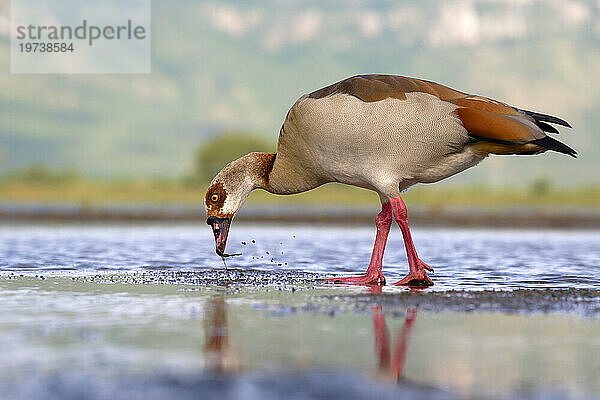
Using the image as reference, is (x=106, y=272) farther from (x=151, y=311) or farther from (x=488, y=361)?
(x=488, y=361)

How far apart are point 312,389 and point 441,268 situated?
25.4 ft

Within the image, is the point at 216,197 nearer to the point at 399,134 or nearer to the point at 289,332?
the point at 399,134

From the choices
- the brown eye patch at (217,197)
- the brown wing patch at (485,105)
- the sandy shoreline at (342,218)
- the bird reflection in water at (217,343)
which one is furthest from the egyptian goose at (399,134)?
the sandy shoreline at (342,218)

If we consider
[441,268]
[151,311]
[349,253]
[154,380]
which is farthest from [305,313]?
[349,253]

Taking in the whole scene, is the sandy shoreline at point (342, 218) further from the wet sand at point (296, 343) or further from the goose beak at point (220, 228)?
the wet sand at point (296, 343)

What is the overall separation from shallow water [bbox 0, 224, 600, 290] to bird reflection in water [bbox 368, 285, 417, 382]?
8.24 ft

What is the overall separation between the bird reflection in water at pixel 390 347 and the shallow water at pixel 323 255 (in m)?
2.51

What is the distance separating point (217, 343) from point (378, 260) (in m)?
4.47

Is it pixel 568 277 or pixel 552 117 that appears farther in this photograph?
pixel 568 277

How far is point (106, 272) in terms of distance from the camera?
1080 cm

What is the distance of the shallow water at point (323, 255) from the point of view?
10.8 m

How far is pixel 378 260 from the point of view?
384 inches

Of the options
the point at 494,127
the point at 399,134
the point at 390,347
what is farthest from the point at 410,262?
the point at 390,347

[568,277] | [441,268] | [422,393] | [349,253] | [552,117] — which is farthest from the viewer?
[349,253]
